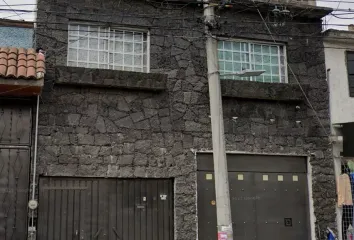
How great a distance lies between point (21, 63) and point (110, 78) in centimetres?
192

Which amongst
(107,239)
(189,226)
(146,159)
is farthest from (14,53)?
(189,226)

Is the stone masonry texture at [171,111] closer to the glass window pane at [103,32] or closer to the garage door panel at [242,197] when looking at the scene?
the glass window pane at [103,32]

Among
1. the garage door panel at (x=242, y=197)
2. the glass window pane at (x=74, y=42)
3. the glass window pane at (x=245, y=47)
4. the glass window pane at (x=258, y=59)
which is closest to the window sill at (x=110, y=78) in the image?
the glass window pane at (x=74, y=42)

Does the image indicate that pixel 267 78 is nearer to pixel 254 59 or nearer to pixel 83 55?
pixel 254 59

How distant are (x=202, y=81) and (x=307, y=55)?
298 cm

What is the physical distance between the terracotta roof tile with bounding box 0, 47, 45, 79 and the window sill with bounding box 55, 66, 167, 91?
62 centimetres

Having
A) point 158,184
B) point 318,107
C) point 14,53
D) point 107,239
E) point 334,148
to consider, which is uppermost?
point 14,53

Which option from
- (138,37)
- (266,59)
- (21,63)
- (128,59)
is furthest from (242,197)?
(21,63)

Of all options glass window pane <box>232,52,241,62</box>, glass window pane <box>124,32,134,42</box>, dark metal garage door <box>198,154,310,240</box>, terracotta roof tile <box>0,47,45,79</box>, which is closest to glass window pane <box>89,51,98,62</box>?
glass window pane <box>124,32,134,42</box>

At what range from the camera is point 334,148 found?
40.5 ft

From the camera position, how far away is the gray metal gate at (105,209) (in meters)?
10.2

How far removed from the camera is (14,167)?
1007 centimetres

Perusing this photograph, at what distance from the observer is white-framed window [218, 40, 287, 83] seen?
1214cm

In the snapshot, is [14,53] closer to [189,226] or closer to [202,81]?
[202,81]
